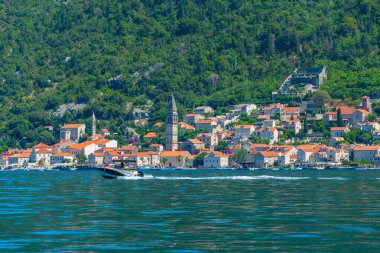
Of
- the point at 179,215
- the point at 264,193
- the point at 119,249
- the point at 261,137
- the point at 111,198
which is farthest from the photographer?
the point at 261,137

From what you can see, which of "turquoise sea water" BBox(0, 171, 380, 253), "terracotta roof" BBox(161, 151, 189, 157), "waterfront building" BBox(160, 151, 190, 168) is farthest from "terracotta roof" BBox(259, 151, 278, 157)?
"turquoise sea water" BBox(0, 171, 380, 253)

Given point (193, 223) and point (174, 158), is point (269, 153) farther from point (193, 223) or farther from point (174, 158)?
point (193, 223)

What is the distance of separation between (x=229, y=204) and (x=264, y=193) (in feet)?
37.6

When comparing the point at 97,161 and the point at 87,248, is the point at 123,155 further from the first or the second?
the point at 87,248

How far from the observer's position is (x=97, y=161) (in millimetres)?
198500

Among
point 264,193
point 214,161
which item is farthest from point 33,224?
point 214,161

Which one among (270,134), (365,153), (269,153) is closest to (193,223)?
(365,153)

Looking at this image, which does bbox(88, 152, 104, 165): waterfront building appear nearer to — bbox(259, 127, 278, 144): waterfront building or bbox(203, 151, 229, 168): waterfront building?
bbox(203, 151, 229, 168): waterfront building

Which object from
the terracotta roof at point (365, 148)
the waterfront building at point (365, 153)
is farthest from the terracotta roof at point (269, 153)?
the terracotta roof at point (365, 148)

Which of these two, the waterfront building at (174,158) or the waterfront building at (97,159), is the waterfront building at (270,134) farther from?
the waterfront building at (97,159)

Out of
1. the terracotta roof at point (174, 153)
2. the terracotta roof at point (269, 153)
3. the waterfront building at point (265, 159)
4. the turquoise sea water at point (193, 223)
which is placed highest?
the terracotta roof at point (174, 153)

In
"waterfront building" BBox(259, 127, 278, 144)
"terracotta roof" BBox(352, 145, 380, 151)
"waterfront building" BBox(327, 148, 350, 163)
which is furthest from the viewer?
"waterfront building" BBox(259, 127, 278, 144)

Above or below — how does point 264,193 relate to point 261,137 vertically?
below

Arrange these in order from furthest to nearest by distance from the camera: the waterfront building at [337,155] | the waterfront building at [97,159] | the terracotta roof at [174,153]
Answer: the waterfront building at [97,159], the terracotta roof at [174,153], the waterfront building at [337,155]
